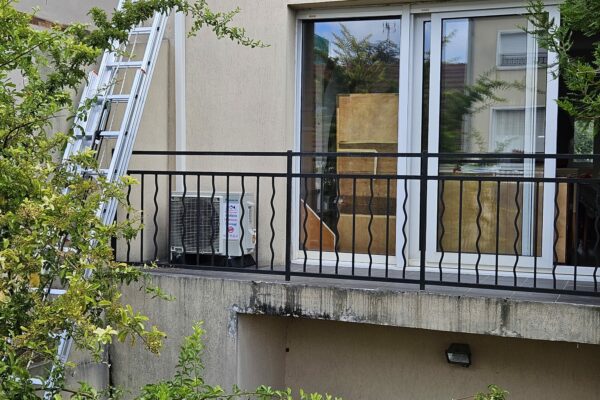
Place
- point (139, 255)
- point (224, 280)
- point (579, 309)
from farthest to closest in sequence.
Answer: point (139, 255) < point (224, 280) < point (579, 309)

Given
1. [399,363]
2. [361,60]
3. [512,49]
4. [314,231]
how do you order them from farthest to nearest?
[314,231], [361,60], [512,49], [399,363]

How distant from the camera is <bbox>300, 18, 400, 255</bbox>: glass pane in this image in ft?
20.6

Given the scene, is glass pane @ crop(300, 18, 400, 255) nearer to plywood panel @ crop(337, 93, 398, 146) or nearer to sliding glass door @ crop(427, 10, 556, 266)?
plywood panel @ crop(337, 93, 398, 146)

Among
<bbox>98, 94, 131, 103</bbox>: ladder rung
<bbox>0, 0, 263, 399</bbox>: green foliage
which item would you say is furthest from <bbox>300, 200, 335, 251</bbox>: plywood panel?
<bbox>0, 0, 263, 399</bbox>: green foliage

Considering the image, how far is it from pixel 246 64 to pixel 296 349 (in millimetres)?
2543

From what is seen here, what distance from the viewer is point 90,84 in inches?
213

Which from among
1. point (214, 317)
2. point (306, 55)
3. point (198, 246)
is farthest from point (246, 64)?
point (214, 317)

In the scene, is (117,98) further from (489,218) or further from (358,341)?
(489,218)

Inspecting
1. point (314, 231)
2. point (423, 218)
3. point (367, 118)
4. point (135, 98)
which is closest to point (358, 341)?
point (314, 231)

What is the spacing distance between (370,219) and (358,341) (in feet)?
3.28

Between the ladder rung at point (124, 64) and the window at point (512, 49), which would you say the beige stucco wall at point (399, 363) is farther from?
the window at point (512, 49)

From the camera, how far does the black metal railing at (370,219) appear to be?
5672mm

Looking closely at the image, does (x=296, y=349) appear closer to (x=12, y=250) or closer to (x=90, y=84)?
(x=90, y=84)

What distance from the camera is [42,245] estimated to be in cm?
278
